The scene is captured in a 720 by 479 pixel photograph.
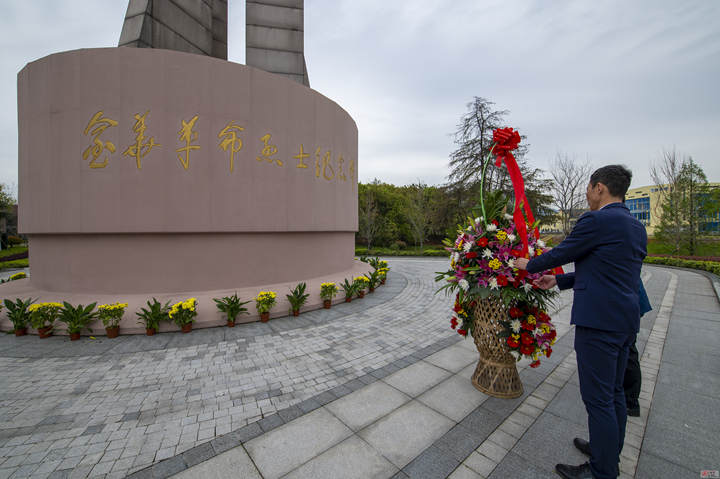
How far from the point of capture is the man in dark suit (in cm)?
213

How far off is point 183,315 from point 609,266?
721 centimetres

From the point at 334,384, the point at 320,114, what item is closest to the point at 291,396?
the point at 334,384

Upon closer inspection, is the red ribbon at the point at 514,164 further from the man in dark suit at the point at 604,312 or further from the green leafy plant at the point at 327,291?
the green leafy plant at the point at 327,291

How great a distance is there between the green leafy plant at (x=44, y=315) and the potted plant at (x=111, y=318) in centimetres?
99

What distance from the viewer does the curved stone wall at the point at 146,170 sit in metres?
7.07

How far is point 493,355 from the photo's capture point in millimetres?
3625

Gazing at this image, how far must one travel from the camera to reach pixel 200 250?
7699 millimetres

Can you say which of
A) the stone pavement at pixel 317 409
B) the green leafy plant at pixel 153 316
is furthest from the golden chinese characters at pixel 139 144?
the stone pavement at pixel 317 409

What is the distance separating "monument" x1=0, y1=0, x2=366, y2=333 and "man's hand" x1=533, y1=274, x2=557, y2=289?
596 centimetres

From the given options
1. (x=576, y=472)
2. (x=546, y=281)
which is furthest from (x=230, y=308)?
(x=576, y=472)

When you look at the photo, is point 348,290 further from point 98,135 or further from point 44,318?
point 98,135

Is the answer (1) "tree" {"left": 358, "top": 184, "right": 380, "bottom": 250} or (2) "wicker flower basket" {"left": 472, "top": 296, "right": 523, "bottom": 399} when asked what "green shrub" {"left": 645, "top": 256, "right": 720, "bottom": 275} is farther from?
→ (1) "tree" {"left": 358, "top": 184, "right": 380, "bottom": 250}

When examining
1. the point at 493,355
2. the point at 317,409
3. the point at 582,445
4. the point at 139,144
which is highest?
the point at 139,144

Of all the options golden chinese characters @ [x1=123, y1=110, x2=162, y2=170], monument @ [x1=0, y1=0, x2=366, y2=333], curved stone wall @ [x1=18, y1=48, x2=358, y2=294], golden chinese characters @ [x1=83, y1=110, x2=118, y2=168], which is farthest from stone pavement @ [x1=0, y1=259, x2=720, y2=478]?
golden chinese characters @ [x1=123, y1=110, x2=162, y2=170]
